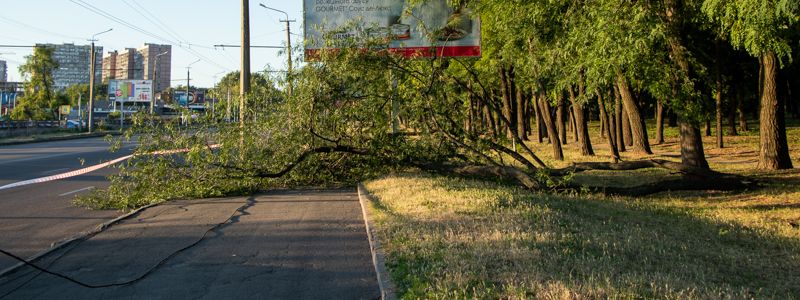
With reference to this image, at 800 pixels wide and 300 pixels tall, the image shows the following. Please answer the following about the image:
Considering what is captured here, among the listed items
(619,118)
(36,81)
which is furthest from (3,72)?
(619,118)

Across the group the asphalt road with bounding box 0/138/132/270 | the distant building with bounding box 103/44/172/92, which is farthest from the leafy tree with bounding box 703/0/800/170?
the distant building with bounding box 103/44/172/92

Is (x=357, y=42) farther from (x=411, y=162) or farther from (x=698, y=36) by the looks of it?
(x=698, y=36)

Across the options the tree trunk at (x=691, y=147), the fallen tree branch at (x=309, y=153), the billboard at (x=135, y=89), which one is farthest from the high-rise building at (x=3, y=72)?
the tree trunk at (x=691, y=147)

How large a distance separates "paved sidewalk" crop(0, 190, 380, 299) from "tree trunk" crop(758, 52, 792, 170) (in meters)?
11.6

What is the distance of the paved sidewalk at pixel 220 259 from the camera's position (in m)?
6.07

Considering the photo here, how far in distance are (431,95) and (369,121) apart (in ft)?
5.15

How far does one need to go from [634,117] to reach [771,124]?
5.03 m

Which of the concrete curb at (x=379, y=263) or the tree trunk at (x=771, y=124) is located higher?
the tree trunk at (x=771, y=124)

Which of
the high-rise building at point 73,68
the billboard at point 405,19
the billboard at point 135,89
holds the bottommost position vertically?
the billboard at point 405,19

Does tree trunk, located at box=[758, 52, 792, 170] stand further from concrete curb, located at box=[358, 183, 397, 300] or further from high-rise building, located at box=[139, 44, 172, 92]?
high-rise building, located at box=[139, 44, 172, 92]

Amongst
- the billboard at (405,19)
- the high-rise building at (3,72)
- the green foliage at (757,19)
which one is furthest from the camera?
the high-rise building at (3,72)

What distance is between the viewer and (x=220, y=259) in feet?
23.7

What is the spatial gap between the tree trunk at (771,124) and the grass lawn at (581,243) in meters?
3.73

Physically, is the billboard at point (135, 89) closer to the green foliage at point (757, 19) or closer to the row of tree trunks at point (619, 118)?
the row of tree trunks at point (619, 118)
